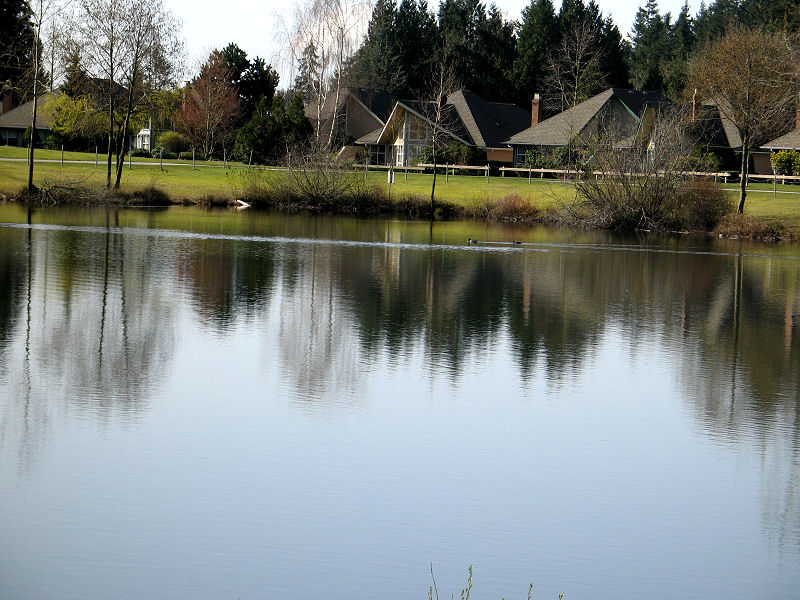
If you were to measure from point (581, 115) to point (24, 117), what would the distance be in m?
46.5

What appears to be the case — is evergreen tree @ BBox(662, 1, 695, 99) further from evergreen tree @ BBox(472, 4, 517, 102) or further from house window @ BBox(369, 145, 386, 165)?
house window @ BBox(369, 145, 386, 165)

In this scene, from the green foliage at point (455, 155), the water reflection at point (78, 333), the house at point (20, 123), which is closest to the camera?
the water reflection at point (78, 333)

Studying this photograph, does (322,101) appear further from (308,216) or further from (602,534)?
(602,534)

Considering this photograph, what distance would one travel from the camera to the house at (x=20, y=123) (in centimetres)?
9150

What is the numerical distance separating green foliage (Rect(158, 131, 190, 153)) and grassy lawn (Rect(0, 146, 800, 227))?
15.8 metres

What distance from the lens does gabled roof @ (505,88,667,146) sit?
7706 centimetres

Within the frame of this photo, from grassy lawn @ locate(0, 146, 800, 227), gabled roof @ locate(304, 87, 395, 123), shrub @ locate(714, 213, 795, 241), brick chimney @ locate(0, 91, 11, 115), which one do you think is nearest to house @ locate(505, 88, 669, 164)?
grassy lawn @ locate(0, 146, 800, 227)

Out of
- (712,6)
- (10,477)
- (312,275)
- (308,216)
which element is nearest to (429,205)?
(308,216)

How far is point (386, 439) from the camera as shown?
13.1 meters

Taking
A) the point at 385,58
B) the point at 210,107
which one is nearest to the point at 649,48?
the point at 385,58

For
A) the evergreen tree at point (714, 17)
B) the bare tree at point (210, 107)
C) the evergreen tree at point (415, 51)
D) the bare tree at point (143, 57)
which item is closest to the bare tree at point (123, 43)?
the bare tree at point (143, 57)

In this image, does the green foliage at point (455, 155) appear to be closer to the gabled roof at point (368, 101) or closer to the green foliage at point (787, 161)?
the gabled roof at point (368, 101)

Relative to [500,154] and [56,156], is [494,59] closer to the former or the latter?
[500,154]

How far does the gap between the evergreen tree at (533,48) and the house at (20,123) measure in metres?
42.4
